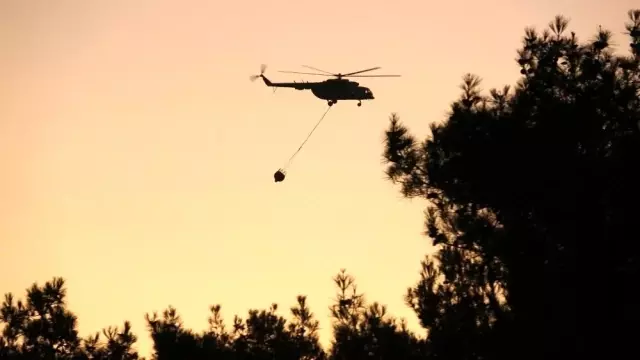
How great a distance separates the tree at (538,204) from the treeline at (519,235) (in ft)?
0.06

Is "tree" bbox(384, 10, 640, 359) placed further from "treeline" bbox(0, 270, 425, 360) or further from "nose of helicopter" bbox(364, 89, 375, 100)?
"nose of helicopter" bbox(364, 89, 375, 100)

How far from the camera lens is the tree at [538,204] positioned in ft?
40.0

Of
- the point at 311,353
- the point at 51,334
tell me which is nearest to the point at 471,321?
the point at 311,353

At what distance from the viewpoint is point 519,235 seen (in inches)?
515

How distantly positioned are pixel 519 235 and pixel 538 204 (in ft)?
2.83

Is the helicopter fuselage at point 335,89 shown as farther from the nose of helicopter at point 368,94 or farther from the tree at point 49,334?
the tree at point 49,334

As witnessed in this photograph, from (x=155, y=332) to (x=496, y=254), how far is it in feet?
16.6

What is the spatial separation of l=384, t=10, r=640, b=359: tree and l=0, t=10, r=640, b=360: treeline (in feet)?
0.06

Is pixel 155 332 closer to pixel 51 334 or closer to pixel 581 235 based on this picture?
pixel 51 334

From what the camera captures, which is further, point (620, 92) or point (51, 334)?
point (51, 334)

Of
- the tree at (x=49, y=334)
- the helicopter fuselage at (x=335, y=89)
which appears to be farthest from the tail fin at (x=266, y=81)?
the tree at (x=49, y=334)

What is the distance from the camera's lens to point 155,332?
47.7 feet

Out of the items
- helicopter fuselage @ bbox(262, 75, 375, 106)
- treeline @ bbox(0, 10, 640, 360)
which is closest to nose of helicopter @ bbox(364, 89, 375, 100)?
helicopter fuselage @ bbox(262, 75, 375, 106)

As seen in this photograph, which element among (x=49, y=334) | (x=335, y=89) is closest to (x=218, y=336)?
(x=49, y=334)
